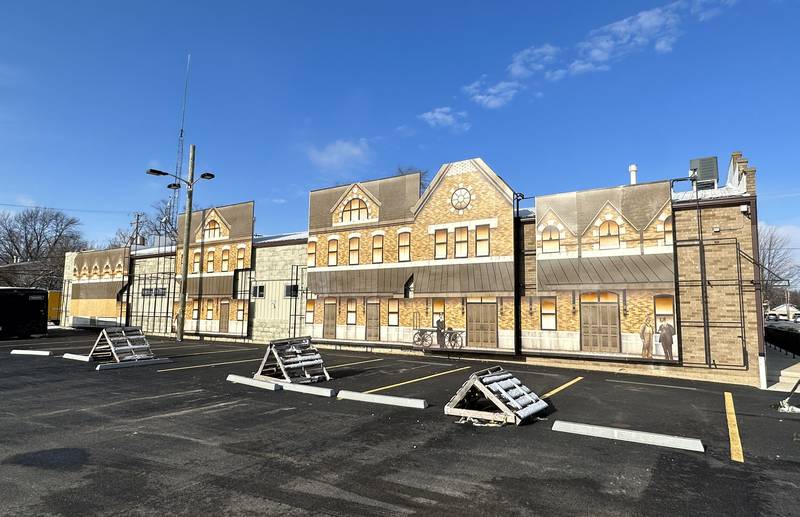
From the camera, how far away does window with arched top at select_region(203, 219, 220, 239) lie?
31.7 m

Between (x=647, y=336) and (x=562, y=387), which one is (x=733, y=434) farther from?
(x=647, y=336)

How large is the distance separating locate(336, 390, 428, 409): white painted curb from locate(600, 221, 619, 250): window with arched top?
12.9 m

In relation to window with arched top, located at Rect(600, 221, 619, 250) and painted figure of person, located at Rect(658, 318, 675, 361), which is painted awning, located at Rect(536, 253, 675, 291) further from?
painted figure of person, located at Rect(658, 318, 675, 361)

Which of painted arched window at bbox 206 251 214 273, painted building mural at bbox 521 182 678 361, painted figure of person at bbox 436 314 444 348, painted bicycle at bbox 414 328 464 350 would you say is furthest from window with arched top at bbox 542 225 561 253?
painted arched window at bbox 206 251 214 273

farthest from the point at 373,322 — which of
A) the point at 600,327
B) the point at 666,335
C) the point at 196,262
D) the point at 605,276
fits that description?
the point at 196,262

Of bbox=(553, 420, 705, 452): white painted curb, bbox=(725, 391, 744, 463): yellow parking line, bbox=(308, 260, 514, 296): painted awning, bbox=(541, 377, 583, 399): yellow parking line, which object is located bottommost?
bbox=(541, 377, 583, 399): yellow parking line

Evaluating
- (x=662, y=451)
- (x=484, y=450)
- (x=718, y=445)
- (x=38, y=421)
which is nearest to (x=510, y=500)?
(x=484, y=450)

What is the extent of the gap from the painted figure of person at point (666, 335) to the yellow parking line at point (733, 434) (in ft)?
16.8

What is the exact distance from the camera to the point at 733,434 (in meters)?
8.69

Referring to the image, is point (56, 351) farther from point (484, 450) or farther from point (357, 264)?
point (484, 450)

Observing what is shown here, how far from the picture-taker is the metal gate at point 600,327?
18625 mm

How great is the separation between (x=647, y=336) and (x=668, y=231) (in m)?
4.57

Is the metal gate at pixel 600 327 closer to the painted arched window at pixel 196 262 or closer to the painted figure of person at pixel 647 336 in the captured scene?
the painted figure of person at pixel 647 336

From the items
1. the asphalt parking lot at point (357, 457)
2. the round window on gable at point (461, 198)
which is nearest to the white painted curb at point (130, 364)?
the asphalt parking lot at point (357, 457)
